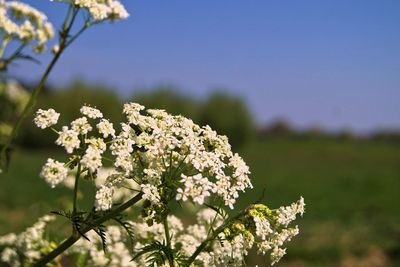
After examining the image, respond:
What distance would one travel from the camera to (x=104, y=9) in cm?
423

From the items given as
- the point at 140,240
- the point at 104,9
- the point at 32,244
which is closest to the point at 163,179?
the point at 140,240

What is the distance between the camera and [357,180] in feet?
137

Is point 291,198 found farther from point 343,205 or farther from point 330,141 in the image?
point 330,141

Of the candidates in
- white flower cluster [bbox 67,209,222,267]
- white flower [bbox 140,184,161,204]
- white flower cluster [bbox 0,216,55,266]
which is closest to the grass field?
white flower [bbox 140,184,161,204]

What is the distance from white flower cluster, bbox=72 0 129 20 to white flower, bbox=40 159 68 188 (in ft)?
4.91

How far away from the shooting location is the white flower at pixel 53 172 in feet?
9.78

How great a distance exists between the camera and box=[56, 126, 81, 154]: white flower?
3.04 meters

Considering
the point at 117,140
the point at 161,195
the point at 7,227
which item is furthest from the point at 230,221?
the point at 7,227

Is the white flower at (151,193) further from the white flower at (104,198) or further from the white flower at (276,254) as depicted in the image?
the white flower at (276,254)

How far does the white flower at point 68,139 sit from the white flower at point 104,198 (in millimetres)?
269

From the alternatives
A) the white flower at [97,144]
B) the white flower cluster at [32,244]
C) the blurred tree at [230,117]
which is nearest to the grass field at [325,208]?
the white flower at [97,144]

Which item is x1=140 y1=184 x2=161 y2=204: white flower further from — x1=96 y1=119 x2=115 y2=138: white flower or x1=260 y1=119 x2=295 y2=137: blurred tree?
x1=260 y1=119 x2=295 y2=137: blurred tree

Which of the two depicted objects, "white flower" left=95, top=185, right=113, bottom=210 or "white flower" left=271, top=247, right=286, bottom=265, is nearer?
"white flower" left=95, top=185, right=113, bottom=210

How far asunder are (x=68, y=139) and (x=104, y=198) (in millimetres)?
384
